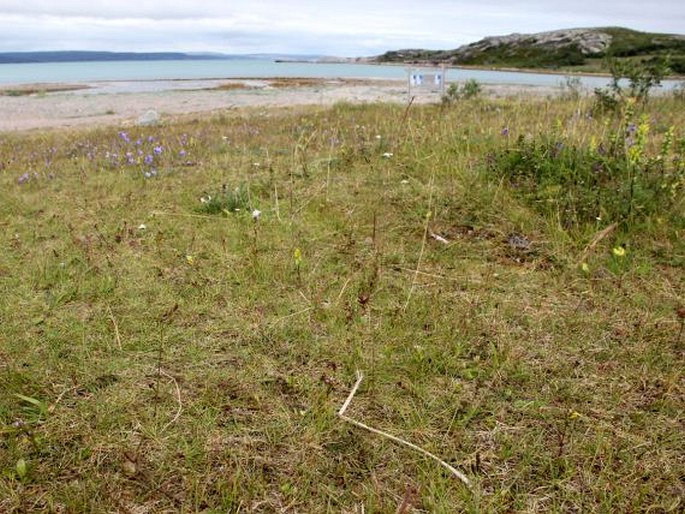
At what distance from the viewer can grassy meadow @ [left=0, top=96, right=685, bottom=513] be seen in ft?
6.08

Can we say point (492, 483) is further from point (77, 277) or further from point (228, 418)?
point (77, 277)

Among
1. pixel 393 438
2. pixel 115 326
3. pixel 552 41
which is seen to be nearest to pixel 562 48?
A: pixel 552 41

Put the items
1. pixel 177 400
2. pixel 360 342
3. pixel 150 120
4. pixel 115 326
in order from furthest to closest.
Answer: pixel 150 120 → pixel 115 326 → pixel 360 342 → pixel 177 400

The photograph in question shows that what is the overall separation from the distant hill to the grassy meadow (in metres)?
84.5

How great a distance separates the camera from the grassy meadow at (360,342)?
73.0 inches

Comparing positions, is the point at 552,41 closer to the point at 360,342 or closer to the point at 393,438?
the point at 360,342

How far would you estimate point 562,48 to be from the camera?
99812 millimetres

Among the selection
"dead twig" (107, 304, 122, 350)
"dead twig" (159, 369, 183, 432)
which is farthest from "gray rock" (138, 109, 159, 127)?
"dead twig" (159, 369, 183, 432)

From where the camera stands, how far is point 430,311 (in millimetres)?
2980

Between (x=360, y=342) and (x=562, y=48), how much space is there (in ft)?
379

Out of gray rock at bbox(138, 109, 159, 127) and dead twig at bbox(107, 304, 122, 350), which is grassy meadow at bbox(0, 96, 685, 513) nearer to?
dead twig at bbox(107, 304, 122, 350)

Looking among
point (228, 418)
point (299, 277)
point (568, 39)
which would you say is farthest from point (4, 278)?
point (568, 39)

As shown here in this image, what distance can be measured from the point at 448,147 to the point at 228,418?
471cm

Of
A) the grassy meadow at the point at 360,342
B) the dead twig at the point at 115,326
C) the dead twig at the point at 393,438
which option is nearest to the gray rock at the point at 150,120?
the grassy meadow at the point at 360,342
